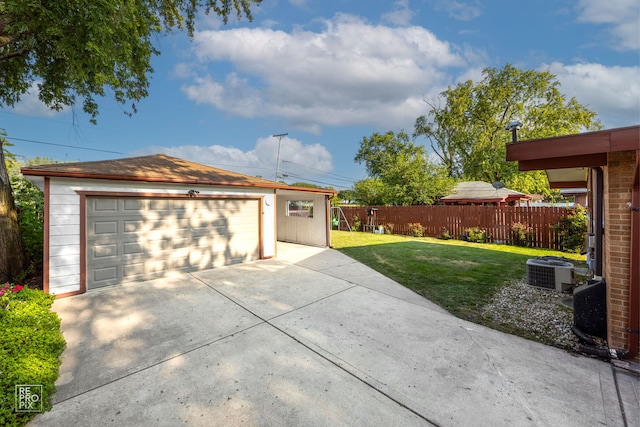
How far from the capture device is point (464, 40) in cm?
1129

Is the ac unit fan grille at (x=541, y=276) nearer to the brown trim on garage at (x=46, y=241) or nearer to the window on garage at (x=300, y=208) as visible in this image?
the window on garage at (x=300, y=208)

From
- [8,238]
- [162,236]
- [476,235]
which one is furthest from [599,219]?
[8,238]

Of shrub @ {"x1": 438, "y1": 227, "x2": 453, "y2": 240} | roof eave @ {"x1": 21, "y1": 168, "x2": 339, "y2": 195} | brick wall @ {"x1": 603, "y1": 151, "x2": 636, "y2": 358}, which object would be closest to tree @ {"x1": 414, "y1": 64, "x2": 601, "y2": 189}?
shrub @ {"x1": 438, "y1": 227, "x2": 453, "y2": 240}

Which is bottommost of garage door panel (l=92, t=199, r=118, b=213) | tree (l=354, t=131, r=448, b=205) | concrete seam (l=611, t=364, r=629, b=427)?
concrete seam (l=611, t=364, r=629, b=427)

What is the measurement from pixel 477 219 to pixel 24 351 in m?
13.8

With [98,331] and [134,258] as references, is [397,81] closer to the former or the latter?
[134,258]

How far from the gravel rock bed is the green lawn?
245 millimetres

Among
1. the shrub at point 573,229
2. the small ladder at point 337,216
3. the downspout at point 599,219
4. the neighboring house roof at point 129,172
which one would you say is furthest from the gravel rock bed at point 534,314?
the small ladder at point 337,216

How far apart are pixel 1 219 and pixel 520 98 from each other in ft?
96.9

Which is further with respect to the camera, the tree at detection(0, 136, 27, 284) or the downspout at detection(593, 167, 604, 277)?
the tree at detection(0, 136, 27, 284)

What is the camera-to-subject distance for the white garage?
5.04m

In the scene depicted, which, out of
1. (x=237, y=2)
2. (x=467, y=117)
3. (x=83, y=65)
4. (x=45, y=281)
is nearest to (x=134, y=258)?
(x=45, y=281)

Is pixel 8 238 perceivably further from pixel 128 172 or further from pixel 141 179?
pixel 141 179

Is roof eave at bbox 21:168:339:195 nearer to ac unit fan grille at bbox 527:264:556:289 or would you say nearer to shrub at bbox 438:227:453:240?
ac unit fan grille at bbox 527:264:556:289
